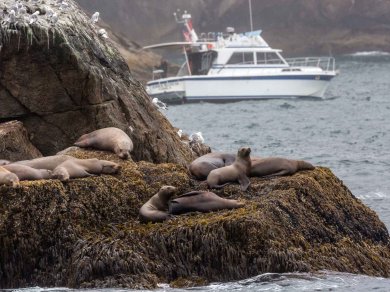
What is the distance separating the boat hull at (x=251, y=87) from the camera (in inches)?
2232

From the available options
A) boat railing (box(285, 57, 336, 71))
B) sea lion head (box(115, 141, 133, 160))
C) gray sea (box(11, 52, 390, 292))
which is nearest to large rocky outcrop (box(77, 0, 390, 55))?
boat railing (box(285, 57, 336, 71))

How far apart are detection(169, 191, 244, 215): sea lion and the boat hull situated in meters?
43.0

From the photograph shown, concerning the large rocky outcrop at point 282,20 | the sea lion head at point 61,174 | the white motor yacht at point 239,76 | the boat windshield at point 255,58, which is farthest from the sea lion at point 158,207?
the large rocky outcrop at point 282,20

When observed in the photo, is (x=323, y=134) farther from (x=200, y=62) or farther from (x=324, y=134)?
(x=200, y=62)

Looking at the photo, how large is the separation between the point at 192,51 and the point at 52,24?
150 ft

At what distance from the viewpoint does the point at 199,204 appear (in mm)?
13625

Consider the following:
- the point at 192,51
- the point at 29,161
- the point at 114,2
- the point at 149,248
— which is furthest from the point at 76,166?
the point at 114,2

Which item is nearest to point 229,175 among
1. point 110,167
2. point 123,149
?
point 110,167

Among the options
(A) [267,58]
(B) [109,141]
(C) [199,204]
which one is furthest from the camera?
(A) [267,58]

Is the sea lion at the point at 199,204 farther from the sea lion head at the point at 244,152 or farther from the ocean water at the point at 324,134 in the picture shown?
the sea lion head at the point at 244,152

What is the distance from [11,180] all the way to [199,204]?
7.29 ft

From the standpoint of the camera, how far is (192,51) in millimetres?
61688

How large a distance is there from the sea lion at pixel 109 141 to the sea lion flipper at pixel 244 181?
5.35 ft

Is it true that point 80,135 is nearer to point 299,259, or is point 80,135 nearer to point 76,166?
point 76,166
